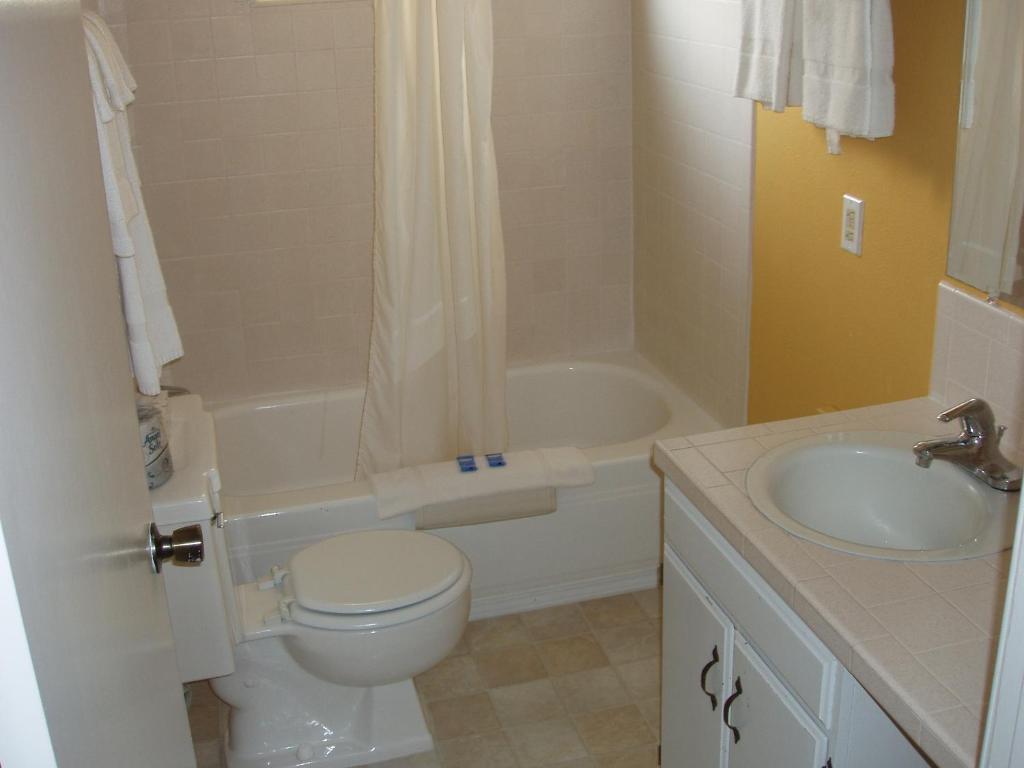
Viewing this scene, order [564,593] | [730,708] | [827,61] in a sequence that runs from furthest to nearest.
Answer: [564,593] < [827,61] < [730,708]

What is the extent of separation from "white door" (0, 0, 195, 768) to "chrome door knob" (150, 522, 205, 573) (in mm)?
31

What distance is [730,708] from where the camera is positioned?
5.96ft

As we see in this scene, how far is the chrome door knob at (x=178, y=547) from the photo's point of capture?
1.36m

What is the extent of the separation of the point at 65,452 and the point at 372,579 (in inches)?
60.0

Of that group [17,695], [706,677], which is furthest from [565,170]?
[17,695]

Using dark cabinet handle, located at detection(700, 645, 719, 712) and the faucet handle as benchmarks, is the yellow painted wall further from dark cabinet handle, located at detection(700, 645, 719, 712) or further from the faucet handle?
dark cabinet handle, located at detection(700, 645, 719, 712)

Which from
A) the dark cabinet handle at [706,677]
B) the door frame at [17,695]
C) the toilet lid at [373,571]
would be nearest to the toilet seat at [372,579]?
the toilet lid at [373,571]

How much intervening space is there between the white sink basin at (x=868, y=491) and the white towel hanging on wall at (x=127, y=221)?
3.59 feet

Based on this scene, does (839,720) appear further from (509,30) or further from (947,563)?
(509,30)

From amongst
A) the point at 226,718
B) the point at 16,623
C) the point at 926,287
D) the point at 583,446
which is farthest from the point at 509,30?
the point at 16,623

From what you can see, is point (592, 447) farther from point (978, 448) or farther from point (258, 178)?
point (978, 448)

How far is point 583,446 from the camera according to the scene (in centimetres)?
375

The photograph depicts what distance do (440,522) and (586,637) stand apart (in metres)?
0.51

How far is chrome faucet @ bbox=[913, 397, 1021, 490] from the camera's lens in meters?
1.70
